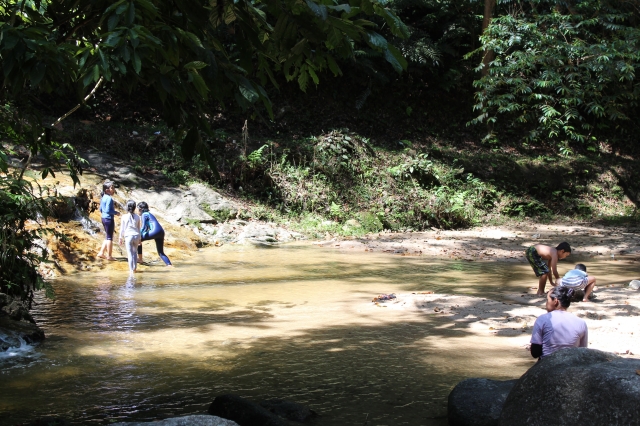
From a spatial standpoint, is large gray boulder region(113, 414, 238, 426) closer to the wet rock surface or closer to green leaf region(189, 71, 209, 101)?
the wet rock surface

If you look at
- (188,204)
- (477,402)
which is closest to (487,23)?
(188,204)

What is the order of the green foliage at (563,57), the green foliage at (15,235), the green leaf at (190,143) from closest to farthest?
1. the green leaf at (190,143)
2. the green foliage at (15,235)
3. the green foliage at (563,57)

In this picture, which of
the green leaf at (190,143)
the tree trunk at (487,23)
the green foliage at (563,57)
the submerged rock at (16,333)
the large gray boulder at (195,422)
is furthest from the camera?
the tree trunk at (487,23)

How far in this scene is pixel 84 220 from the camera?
15000 millimetres

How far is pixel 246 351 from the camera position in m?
7.42

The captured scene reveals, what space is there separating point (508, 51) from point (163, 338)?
21.7 metres

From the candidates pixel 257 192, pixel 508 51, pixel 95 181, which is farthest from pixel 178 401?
pixel 508 51

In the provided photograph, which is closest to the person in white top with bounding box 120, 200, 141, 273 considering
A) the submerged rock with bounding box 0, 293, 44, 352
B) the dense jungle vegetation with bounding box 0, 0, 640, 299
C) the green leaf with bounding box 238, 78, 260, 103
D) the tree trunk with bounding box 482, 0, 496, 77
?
the dense jungle vegetation with bounding box 0, 0, 640, 299

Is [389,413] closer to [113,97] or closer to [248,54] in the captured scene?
[248,54]

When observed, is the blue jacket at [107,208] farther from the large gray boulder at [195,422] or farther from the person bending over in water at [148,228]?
the large gray boulder at [195,422]

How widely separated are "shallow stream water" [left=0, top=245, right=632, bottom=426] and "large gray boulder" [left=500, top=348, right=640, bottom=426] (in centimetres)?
153

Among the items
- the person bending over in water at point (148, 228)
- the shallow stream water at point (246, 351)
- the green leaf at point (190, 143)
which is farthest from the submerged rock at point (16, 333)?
the person bending over in water at point (148, 228)

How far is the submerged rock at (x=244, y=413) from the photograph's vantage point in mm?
5004

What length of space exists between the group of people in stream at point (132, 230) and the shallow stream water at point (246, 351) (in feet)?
2.65
